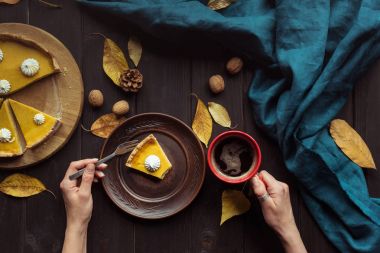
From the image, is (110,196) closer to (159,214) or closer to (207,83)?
(159,214)

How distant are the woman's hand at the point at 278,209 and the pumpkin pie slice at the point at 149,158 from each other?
0.62 feet

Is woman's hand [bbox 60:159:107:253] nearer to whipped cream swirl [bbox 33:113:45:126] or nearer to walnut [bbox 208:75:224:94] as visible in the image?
whipped cream swirl [bbox 33:113:45:126]

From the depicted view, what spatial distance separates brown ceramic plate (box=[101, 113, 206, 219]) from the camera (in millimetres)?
964

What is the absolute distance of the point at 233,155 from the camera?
37.0 inches

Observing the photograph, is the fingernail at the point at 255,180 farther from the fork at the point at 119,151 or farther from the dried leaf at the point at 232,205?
the fork at the point at 119,151

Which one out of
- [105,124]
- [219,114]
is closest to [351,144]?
[219,114]

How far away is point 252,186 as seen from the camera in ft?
2.99

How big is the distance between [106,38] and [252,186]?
1.46 feet

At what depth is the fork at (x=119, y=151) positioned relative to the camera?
3.02ft

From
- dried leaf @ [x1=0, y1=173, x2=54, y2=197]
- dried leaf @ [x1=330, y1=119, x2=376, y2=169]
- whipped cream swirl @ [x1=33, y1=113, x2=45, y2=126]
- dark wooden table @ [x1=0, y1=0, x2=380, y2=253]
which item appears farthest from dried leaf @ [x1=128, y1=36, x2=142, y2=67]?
dried leaf @ [x1=330, y1=119, x2=376, y2=169]

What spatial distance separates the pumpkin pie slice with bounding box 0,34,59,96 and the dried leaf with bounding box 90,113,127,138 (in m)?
0.14

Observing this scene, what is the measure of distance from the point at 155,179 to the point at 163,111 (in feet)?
0.49

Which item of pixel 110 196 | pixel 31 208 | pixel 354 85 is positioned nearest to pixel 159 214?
pixel 110 196

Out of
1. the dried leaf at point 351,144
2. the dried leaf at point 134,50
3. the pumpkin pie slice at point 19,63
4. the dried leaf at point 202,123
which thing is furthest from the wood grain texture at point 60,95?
the dried leaf at point 351,144
